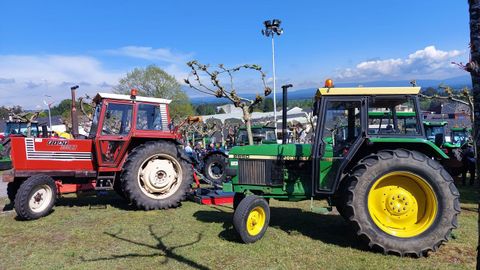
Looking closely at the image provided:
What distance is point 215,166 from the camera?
12.9m

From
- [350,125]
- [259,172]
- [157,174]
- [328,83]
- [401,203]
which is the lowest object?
[401,203]

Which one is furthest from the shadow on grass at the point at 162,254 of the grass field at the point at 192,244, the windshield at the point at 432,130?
the windshield at the point at 432,130

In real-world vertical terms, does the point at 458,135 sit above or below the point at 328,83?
below

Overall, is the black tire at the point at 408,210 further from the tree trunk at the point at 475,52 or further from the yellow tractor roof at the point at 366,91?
the tree trunk at the point at 475,52

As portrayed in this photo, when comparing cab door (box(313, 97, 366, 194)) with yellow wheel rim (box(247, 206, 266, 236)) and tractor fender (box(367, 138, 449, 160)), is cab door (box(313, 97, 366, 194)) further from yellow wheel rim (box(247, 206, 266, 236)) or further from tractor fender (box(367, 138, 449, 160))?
yellow wheel rim (box(247, 206, 266, 236))

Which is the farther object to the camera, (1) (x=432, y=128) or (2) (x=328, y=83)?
(1) (x=432, y=128)

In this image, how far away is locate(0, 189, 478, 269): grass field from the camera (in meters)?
4.61

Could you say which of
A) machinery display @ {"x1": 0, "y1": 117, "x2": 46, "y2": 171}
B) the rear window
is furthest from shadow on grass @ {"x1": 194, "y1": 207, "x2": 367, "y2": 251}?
machinery display @ {"x1": 0, "y1": 117, "x2": 46, "y2": 171}

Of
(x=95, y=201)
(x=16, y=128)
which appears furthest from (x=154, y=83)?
(x=95, y=201)

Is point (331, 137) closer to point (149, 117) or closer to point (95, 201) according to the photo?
point (149, 117)

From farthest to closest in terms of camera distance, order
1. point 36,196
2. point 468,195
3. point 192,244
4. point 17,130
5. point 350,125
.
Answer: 1. point 17,130
2. point 468,195
3. point 36,196
4. point 350,125
5. point 192,244

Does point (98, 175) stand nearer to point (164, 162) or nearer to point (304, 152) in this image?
point (164, 162)

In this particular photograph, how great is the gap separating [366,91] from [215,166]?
8.04 metres

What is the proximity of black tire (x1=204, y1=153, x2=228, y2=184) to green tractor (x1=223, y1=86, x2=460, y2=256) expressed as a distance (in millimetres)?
6484
